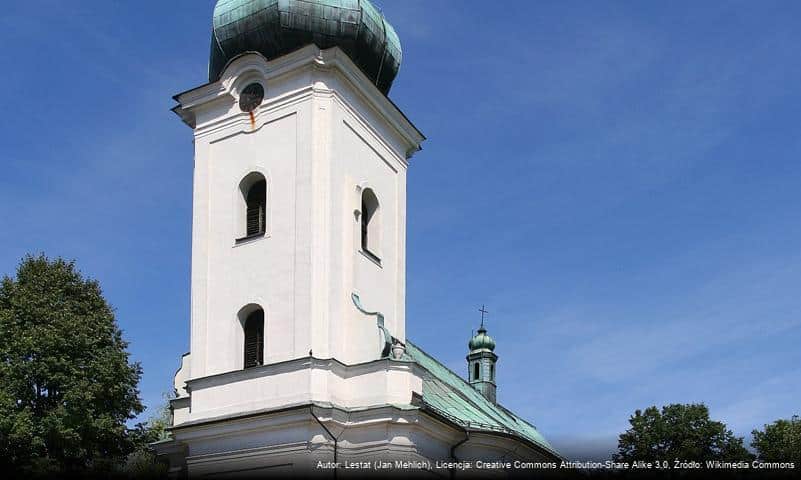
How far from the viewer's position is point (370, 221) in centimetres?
2609

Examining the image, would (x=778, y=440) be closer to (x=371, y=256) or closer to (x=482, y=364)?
(x=482, y=364)

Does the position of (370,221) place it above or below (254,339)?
above

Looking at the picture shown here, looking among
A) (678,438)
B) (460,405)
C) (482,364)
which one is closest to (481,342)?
(482,364)

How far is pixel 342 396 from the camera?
2303cm

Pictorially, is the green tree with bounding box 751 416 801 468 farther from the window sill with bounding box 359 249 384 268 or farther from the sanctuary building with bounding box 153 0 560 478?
the window sill with bounding box 359 249 384 268

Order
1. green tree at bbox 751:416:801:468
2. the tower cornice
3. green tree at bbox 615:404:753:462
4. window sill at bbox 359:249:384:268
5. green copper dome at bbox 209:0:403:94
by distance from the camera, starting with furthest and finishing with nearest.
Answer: green tree at bbox 615:404:753:462 < green tree at bbox 751:416:801:468 < green copper dome at bbox 209:0:403:94 < window sill at bbox 359:249:384:268 < the tower cornice

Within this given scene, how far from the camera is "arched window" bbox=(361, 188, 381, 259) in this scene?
25859 millimetres

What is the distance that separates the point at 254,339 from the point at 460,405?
6072mm

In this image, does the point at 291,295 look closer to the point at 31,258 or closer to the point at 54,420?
the point at 54,420

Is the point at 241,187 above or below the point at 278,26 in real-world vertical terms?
below

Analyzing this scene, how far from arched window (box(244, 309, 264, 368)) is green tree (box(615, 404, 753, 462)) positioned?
57.6 feet

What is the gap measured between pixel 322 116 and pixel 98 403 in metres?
8.90

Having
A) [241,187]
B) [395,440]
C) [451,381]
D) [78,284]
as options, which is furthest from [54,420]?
[451,381]

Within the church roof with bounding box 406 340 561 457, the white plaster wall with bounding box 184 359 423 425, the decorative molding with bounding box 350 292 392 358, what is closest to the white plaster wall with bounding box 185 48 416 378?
the decorative molding with bounding box 350 292 392 358
